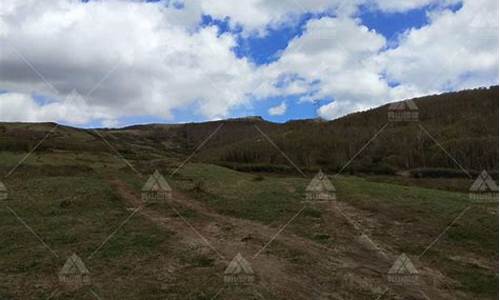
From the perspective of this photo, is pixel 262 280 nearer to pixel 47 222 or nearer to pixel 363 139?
pixel 47 222

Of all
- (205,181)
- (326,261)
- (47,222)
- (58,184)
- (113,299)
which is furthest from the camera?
(205,181)

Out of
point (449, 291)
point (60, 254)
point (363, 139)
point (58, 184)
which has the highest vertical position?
point (363, 139)

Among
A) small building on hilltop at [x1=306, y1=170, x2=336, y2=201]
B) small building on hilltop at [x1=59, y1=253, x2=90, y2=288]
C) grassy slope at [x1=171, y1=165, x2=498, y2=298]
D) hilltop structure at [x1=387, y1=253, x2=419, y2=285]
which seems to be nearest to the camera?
small building on hilltop at [x1=59, y1=253, x2=90, y2=288]

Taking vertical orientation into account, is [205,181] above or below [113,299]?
above

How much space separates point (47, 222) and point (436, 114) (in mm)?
129433

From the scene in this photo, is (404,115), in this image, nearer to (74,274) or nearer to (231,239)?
(231,239)

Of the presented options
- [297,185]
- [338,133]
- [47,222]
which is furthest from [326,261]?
[338,133]

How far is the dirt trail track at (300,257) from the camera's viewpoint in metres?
11.5

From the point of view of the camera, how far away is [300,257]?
14.1 metres

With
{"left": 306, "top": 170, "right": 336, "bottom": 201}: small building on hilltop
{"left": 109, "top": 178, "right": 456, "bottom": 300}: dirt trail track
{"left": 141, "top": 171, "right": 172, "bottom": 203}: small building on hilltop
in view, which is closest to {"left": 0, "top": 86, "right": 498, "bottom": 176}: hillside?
{"left": 141, "top": 171, "right": 172, "bottom": 203}: small building on hilltop

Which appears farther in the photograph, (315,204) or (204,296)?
(315,204)

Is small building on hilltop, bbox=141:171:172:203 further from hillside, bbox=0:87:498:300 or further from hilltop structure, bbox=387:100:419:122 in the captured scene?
hilltop structure, bbox=387:100:419:122

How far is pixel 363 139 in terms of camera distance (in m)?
117

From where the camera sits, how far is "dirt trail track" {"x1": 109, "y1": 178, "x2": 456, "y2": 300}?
37.7ft
